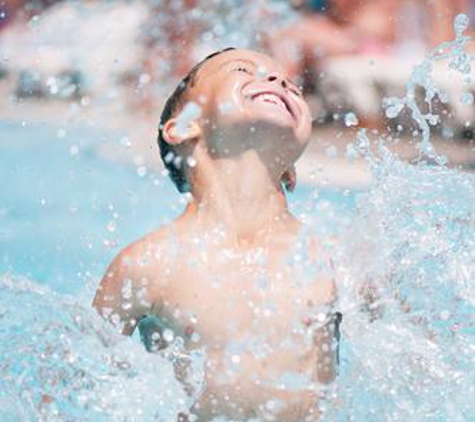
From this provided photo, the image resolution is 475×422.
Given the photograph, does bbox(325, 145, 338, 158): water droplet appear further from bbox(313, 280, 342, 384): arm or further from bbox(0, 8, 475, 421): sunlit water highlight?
bbox(313, 280, 342, 384): arm

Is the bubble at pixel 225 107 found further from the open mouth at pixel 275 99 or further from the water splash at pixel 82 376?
the water splash at pixel 82 376

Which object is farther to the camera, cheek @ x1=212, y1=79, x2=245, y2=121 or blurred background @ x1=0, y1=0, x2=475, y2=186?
blurred background @ x1=0, y1=0, x2=475, y2=186

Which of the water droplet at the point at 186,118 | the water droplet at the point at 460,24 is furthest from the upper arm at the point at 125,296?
the water droplet at the point at 460,24

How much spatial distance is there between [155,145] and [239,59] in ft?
8.43

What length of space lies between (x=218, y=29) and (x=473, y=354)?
308cm

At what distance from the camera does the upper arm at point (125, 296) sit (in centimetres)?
185

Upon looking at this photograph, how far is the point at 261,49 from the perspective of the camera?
4512 millimetres

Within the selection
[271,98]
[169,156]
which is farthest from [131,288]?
[271,98]

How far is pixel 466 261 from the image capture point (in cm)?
205

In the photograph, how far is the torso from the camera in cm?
181

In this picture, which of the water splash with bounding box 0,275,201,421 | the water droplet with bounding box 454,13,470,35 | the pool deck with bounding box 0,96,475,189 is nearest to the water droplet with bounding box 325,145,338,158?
the pool deck with bounding box 0,96,475,189

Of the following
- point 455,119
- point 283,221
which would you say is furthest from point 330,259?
point 455,119

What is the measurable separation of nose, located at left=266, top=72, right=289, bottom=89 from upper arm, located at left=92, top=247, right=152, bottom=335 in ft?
1.32

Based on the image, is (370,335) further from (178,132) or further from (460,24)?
(460,24)
